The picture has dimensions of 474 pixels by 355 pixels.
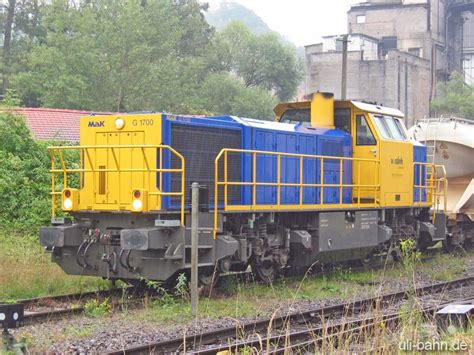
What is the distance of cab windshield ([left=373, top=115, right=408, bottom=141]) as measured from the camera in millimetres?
15091

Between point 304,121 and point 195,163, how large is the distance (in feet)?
Result: 14.7

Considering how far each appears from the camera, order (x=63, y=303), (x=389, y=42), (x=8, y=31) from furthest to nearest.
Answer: (x=389, y=42) → (x=8, y=31) → (x=63, y=303)

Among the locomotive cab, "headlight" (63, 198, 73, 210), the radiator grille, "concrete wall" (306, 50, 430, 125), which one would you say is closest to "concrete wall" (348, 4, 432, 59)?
"concrete wall" (306, 50, 430, 125)

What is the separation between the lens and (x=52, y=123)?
2558 cm

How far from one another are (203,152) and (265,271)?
2726 mm

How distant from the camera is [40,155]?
60.2 feet

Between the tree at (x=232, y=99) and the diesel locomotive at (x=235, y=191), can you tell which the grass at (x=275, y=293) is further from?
the tree at (x=232, y=99)

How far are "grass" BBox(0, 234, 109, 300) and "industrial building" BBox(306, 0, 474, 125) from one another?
4733cm

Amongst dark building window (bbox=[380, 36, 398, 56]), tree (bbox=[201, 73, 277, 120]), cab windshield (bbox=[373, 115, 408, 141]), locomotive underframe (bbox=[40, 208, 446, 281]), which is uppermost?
dark building window (bbox=[380, 36, 398, 56])

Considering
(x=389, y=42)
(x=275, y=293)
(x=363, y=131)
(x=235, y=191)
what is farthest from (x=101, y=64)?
(x=389, y=42)

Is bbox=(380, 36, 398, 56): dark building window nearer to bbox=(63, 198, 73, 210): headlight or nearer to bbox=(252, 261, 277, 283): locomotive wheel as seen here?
bbox=(252, 261, 277, 283): locomotive wheel

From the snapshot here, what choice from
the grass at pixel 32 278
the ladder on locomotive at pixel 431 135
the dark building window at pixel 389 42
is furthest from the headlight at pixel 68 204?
the dark building window at pixel 389 42

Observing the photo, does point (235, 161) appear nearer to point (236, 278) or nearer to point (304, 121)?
point (236, 278)

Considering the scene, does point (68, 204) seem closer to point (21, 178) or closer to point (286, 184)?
point (286, 184)
